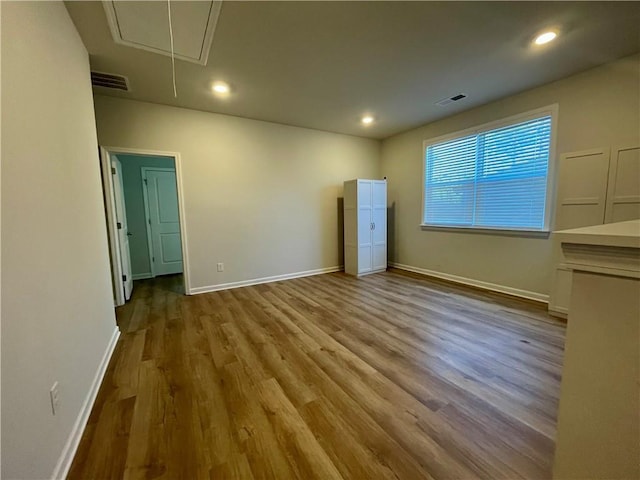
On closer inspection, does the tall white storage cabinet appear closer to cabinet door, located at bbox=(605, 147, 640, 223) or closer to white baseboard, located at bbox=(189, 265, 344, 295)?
white baseboard, located at bbox=(189, 265, 344, 295)

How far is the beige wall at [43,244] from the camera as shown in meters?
1.00

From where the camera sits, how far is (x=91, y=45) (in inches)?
90.1

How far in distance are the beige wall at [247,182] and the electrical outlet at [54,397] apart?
2.69m

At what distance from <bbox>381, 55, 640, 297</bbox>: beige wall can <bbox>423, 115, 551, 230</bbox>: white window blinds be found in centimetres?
18

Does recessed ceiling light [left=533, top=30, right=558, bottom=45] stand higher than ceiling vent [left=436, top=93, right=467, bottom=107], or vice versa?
ceiling vent [left=436, top=93, right=467, bottom=107]

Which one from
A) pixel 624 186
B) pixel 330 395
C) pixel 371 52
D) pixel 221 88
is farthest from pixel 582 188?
pixel 221 88

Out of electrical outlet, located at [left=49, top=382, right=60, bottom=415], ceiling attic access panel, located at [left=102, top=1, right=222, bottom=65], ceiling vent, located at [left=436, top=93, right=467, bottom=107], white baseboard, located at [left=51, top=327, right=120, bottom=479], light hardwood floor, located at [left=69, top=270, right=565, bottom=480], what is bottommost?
light hardwood floor, located at [left=69, top=270, right=565, bottom=480]

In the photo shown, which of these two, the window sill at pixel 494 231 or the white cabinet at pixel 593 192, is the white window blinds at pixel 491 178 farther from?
the white cabinet at pixel 593 192

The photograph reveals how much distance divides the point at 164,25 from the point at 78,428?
9.04 feet

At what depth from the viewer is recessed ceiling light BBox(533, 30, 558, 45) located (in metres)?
2.22

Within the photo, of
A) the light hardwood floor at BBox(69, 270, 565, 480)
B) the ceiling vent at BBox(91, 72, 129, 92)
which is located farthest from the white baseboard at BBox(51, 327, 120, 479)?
the ceiling vent at BBox(91, 72, 129, 92)

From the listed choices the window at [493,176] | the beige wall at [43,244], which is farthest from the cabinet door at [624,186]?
the beige wall at [43,244]

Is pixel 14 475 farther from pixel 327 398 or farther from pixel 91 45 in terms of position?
pixel 91 45

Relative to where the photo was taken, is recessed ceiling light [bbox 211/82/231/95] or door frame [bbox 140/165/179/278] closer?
recessed ceiling light [bbox 211/82/231/95]
